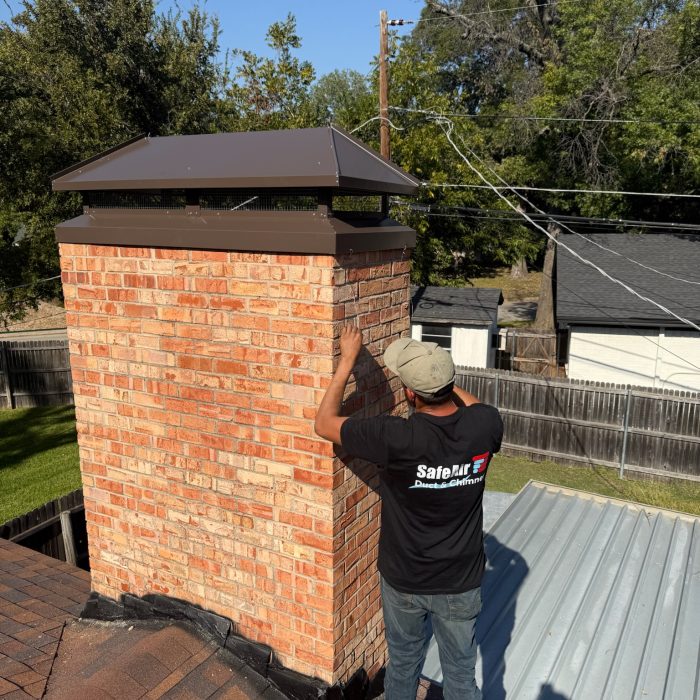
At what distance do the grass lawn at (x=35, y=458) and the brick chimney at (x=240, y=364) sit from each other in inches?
380

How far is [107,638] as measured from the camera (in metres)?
3.03

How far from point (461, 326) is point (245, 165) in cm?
1548

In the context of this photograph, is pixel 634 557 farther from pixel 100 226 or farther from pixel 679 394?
pixel 679 394

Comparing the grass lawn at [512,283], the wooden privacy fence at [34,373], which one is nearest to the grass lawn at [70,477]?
the wooden privacy fence at [34,373]

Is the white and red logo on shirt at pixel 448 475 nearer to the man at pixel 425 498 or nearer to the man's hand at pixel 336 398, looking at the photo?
the man at pixel 425 498

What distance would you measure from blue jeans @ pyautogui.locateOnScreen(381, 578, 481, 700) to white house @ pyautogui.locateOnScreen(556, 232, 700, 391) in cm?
1419

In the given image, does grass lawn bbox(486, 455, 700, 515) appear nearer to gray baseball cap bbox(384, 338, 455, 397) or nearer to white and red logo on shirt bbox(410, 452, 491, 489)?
white and red logo on shirt bbox(410, 452, 491, 489)

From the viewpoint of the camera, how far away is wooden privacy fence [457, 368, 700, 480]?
1250 centimetres

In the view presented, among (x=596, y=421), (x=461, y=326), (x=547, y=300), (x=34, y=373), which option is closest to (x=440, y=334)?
(x=461, y=326)

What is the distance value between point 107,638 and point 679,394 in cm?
1232

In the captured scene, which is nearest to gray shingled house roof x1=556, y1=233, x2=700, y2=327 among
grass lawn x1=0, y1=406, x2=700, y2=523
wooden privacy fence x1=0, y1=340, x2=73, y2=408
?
grass lawn x1=0, y1=406, x2=700, y2=523

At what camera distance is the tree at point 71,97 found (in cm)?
1672

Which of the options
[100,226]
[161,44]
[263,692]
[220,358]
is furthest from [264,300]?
[161,44]

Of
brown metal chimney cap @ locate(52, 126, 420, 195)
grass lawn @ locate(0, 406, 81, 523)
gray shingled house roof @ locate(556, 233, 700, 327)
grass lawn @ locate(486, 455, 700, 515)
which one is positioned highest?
brown metal chimney cap @ locate(52, 126, 420, 195)
